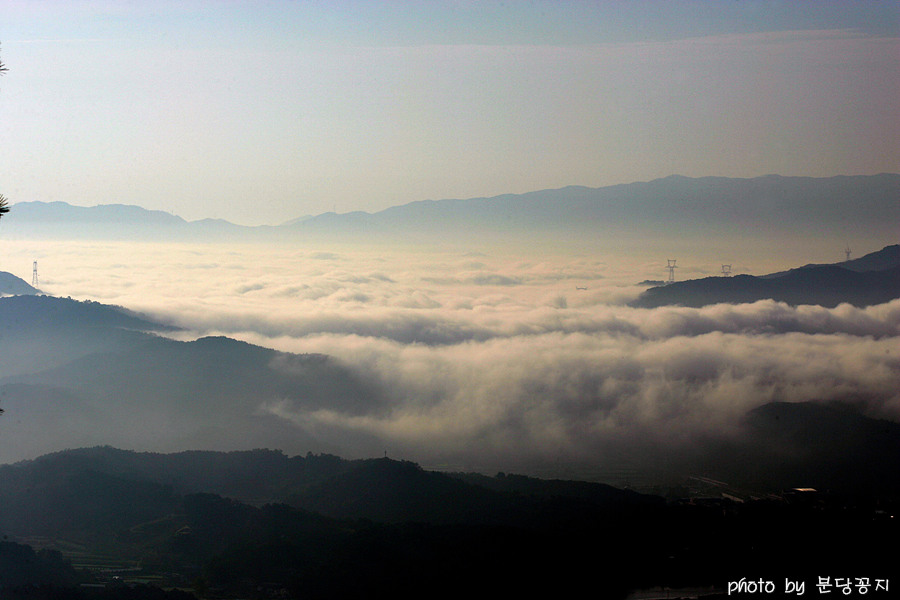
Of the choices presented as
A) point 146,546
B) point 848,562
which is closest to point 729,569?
point 848,562

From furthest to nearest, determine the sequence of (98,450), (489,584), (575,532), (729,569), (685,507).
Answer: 1. (98,450)
2. (685,507)
3. (575,532)
4. (729,569)
5. (489,584)

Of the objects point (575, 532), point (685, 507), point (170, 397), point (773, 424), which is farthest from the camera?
point (170, 397)

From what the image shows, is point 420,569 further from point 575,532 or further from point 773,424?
point 773,424

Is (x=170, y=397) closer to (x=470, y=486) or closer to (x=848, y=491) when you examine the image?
(x=470, y=486)

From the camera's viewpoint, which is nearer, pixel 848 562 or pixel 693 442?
pixel 848 562

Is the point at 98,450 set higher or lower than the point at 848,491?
higher

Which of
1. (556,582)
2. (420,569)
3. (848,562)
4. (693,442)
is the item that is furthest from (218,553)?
(693,442)
